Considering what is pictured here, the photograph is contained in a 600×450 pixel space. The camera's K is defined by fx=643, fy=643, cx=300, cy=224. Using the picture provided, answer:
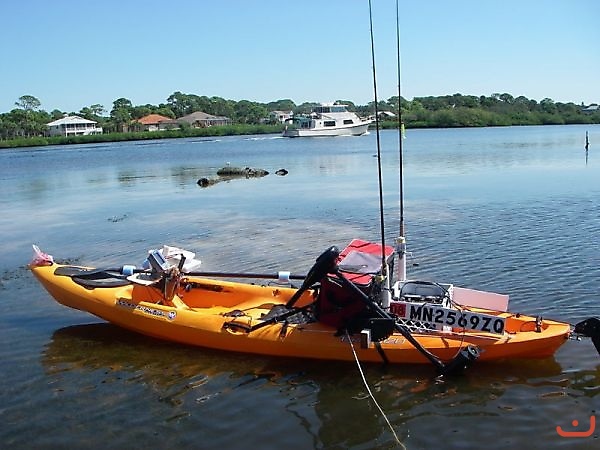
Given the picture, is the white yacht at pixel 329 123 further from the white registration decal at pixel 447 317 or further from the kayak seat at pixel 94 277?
the white registration decal at pixel 447 317

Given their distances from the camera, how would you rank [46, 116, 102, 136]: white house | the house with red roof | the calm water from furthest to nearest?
the house with red roof < [46, 116, 102, 136]: white house < the calm water

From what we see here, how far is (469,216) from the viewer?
17750mm

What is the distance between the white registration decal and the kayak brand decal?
3.02m

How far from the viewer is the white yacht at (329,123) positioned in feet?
285

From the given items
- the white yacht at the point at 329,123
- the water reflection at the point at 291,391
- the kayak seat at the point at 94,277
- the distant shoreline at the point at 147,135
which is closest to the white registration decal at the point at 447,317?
the water reflection at the point at 291,391

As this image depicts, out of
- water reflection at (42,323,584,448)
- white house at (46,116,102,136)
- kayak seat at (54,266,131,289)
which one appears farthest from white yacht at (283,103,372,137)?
water reflection at (42,323,584,448)

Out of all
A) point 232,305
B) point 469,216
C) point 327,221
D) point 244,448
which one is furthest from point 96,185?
point 244,448

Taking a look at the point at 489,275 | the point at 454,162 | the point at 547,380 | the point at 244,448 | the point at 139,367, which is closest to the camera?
the point at 244,448

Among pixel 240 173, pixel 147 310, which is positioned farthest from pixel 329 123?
pixel 147 310

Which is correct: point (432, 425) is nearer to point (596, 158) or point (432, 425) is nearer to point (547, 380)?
point (547, 380)

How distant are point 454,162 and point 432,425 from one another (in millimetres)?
32515

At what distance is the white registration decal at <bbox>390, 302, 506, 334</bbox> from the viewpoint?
24.3 ft

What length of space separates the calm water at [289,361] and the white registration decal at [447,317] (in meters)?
0.52

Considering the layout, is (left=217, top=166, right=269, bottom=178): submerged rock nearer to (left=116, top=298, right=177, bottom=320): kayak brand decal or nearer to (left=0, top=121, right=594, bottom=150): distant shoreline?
(left=116, top=298, right=177, bottom=320): kayak brand decal
